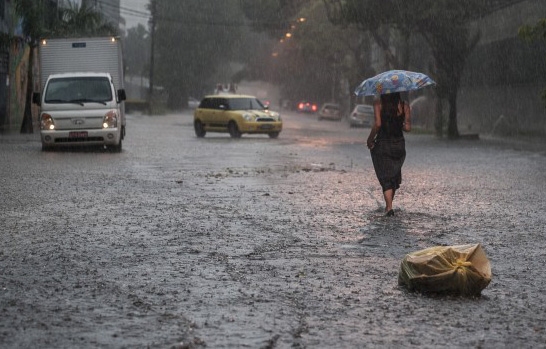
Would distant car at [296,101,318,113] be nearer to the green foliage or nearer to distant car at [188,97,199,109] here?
distant car at [188,97,199,109]

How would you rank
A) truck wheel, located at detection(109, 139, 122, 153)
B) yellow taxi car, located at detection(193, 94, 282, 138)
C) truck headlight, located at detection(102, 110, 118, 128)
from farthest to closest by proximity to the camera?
yellow taxi car, located at detection(193, 94, 282, 138) < truck wheel, located at detection(109, 139, 122, 153) < truck headlight, located at detection(102, 110, 118, 128)

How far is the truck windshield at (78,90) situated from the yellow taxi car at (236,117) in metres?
11.6

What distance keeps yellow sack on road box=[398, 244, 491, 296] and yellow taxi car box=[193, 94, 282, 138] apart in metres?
28.8

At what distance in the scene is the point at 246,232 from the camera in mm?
10258

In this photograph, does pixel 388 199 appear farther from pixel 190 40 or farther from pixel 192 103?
pixel 192 103

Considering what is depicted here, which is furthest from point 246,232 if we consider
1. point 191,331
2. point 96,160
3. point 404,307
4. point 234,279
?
point 96,160

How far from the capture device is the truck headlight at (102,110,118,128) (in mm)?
24188

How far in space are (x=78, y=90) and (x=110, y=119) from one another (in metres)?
1.27

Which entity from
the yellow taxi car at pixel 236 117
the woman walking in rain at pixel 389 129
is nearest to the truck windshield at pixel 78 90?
the yellow taxi car at pixel 236 117

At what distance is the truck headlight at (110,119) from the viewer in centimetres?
2419

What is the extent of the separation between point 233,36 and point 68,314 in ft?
299

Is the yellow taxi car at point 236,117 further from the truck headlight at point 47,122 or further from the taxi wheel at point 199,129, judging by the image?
the truck headlight at point 47,122

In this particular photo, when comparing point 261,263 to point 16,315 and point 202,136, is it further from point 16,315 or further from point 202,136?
point 202,136

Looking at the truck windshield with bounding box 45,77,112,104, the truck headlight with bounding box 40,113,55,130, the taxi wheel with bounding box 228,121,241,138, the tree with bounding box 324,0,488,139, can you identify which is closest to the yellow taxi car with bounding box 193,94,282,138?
the taxi wheel with bounding box 228,121,241,138
